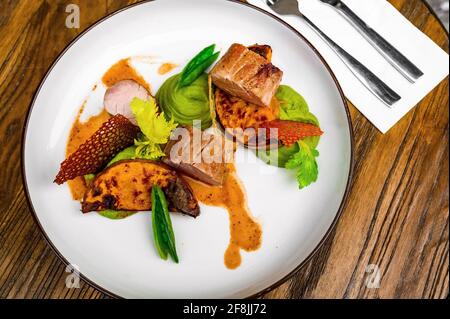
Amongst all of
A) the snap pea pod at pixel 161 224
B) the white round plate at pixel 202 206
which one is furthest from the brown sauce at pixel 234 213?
the snap pea pod at pixel 161 224

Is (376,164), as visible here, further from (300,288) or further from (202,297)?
(202,297)

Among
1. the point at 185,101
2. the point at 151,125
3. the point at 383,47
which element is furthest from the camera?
the point at 383,47

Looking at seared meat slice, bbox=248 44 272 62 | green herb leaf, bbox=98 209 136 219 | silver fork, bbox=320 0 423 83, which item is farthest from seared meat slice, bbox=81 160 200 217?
silver fork, bbox=320 0 423 83

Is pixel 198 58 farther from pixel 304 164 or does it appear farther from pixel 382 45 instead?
pixel 382 45

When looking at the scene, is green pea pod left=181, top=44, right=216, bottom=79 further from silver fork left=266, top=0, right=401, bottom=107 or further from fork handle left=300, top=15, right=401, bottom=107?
fork handle left=300, top=15, right=401, bottom=107

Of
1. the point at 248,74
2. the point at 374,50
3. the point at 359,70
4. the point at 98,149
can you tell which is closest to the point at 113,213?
the point at 98,149

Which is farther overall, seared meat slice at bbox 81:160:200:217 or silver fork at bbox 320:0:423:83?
silver fork at bbox 320:0:423:83

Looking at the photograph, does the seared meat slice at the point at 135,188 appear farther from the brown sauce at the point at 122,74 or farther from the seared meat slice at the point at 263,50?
the seared meat slice at the point at 263,50
